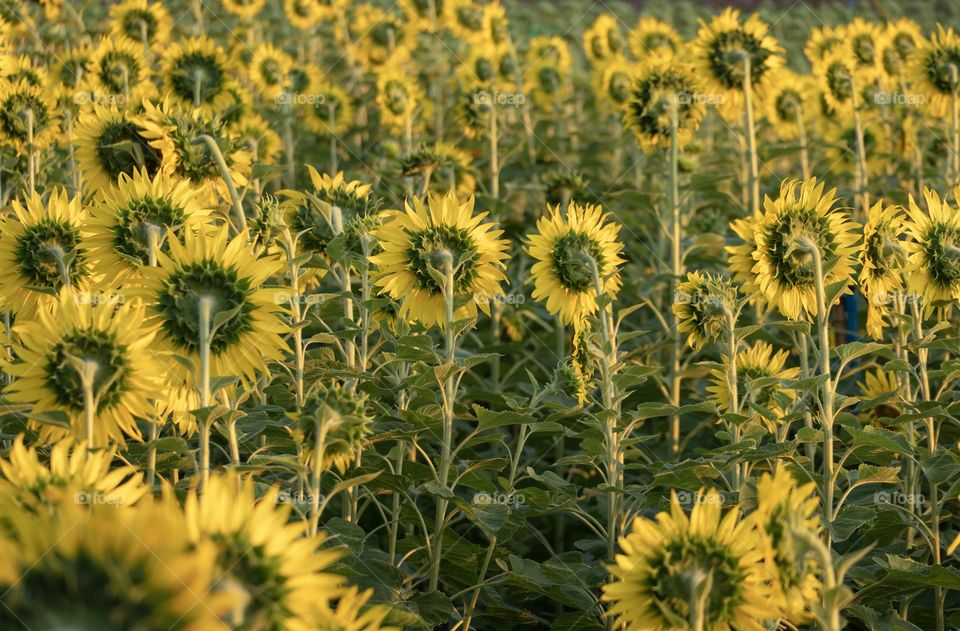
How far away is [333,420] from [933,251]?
1648 mm

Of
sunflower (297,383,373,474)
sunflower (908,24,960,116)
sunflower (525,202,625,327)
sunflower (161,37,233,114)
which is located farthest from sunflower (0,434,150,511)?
sunflower (908,24,960,116)

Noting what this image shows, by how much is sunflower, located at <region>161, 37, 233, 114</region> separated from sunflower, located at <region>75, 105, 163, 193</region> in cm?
115

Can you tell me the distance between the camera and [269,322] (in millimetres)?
1937

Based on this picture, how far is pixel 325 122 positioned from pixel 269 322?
3.69m

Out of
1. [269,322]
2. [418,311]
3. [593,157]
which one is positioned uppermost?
[593,157]

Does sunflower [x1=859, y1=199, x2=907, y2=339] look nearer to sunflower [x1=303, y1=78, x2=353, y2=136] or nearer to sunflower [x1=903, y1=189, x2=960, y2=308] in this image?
sunflower [x1=903, y1=189, x2=960, y2=308]

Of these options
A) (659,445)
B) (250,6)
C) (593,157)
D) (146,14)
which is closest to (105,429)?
(659,445)

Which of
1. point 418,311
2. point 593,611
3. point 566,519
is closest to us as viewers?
point 593,611

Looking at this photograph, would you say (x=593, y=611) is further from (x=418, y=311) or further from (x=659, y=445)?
(x=659, y=445)

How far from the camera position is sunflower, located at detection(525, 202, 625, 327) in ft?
8.91

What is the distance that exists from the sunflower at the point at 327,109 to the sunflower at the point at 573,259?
2.64m

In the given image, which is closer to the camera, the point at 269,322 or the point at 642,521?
the point at 642,521

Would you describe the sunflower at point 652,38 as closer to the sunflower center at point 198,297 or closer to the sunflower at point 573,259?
the sunflower at point 573,259

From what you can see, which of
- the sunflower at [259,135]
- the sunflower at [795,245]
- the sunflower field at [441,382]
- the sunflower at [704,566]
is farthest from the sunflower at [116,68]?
the sunflower at [704,566]
